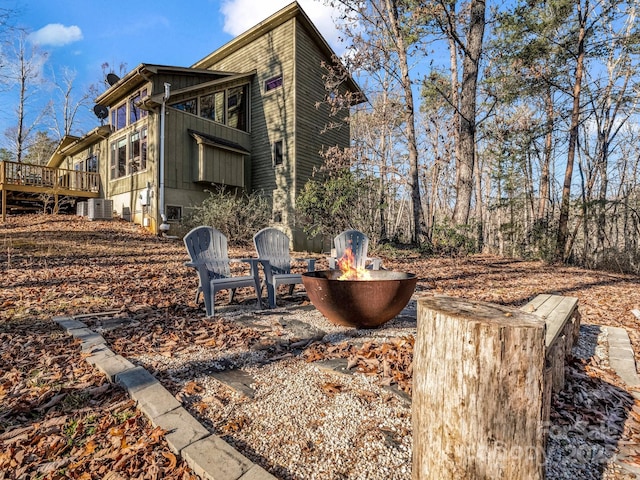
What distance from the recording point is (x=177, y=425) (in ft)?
5.74

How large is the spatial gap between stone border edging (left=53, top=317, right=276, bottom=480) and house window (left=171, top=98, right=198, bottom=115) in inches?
438

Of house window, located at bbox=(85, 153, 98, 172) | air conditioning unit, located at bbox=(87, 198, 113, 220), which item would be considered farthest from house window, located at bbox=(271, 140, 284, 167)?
house window, located at bbox=(85, 153, 98, 172)

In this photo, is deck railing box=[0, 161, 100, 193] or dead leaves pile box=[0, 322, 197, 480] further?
deck railing box=[0, 161, 100, 193]

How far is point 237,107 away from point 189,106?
240 cm

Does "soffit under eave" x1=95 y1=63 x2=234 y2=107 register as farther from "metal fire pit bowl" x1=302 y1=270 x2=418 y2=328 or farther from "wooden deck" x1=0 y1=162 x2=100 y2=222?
"metal fire pit bowl" x1=302 y1=270 x2=418 y2=328

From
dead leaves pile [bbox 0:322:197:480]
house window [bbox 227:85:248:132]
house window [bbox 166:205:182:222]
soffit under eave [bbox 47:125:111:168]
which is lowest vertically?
dead leaves pile [bbox 0:322:197:480]

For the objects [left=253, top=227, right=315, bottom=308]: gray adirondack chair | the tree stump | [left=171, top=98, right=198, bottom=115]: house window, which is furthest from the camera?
[left=171, top=98, right=198, bottom=115]: house window

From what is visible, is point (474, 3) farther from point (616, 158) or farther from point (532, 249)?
point (616, 158)

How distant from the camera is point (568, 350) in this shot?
112 inches

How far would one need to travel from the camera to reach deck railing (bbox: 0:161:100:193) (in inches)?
463

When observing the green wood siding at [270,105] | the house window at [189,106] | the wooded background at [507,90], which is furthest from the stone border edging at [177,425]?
the house window at [189,106]

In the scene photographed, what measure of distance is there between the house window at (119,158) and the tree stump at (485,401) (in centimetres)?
1488

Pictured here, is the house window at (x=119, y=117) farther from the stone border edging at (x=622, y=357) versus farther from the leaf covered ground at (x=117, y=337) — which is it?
the stone border edging at (x=622, y=357)

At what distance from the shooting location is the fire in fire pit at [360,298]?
2.98m
